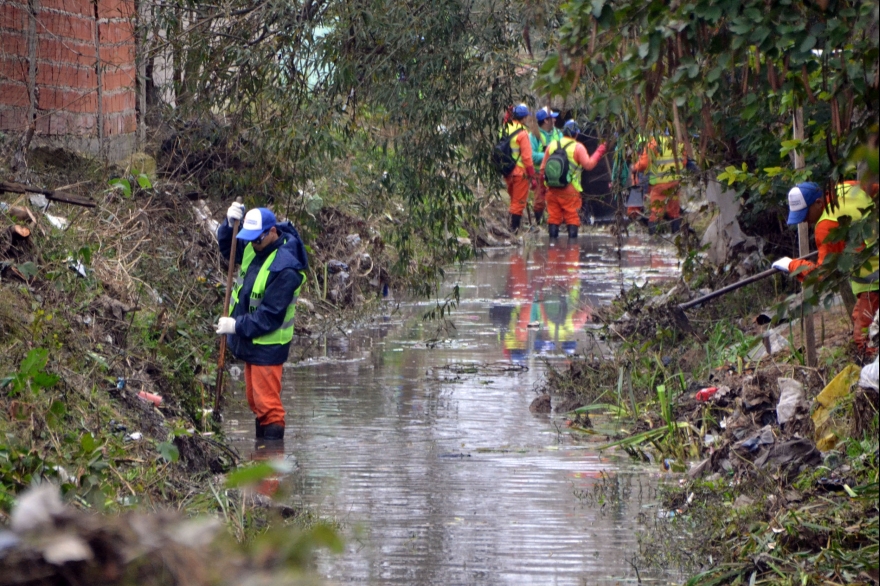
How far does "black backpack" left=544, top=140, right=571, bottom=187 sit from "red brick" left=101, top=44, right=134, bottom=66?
26.2ft

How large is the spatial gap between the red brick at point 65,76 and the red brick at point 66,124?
27cm

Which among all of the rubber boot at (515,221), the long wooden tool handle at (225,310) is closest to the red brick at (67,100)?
the long wooden tool handle at (225,310)

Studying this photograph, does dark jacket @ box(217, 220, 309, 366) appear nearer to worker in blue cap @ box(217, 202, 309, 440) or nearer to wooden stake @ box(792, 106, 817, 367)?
worker in blue cap @ box(217, 202, 309, 440)

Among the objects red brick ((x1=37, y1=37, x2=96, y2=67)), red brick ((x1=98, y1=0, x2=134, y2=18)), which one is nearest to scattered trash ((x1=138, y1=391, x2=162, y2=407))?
red brick ((x1=37, y1=37, x2=96, y2=67))

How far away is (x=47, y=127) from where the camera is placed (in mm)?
11086

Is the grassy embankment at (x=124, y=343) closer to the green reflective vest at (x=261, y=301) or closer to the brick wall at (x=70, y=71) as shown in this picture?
the brick wall at (x=70, y=71)

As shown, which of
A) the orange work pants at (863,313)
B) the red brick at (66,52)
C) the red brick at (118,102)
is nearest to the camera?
the orange work pants at (863,313)

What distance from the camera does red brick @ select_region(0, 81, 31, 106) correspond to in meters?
10.7

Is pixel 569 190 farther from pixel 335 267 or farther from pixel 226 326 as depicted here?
pixel 226 326

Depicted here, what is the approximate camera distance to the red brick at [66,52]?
10977mm

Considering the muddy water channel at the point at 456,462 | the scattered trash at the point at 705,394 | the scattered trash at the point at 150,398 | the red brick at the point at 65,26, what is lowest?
the muddy water channel at the point at 456,462

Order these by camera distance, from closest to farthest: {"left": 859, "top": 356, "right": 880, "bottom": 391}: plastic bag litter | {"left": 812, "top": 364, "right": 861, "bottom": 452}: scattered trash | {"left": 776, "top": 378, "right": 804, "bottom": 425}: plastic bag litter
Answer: {"left": 859, "top": 356, "right": 880, "bottom": 391}: plastic bag litter
{"left": 812, "top": 364, "right": 861, "bottom": 452}: scattered trash
{"left": 776, "top": 378, "right": 804, "bottom": 425}: plastic bag litter

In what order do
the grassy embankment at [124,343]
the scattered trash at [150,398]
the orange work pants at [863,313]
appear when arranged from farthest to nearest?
1. the orange work pants at [863,313]
2. the scattered trash at [150,398]
3. the grassy embankment at [124,343]

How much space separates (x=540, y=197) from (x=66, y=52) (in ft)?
33.5
